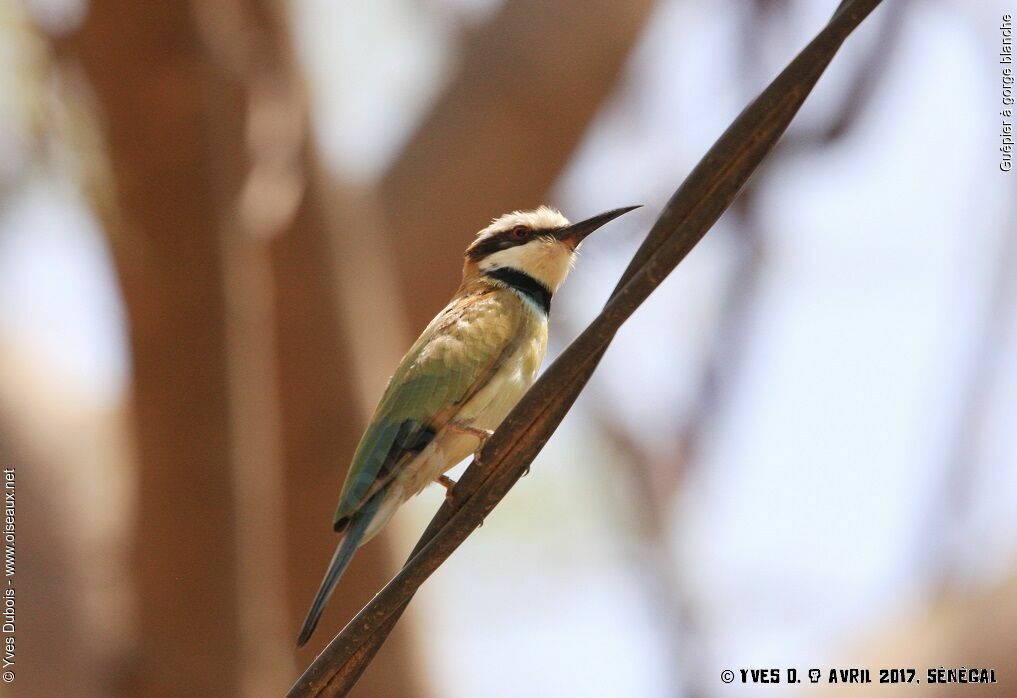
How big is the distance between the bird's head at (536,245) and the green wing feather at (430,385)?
0.42 metres

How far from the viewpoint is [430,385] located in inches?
119

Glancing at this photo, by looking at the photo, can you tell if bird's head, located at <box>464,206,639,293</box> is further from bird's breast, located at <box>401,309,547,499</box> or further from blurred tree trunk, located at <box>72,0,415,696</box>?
blurred tree trunk, located at <box>72,0,415,696</box>

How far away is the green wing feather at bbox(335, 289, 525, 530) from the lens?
2.85 m

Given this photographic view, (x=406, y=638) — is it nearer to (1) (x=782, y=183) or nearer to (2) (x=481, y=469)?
(1) (x=782, y=183)

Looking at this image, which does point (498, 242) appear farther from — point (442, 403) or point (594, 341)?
point (594, 341)

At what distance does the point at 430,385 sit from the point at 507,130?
3389 mm

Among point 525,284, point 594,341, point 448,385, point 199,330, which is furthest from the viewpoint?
point 199,330

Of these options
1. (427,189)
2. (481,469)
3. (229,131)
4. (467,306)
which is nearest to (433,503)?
(427,189)

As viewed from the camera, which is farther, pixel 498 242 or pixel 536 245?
pixel 498 242

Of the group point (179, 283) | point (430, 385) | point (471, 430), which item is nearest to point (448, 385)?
point (430, 385)

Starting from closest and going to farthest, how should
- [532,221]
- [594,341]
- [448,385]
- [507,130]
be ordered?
[594,341] < [448,385] < [532,221] < [507,130]

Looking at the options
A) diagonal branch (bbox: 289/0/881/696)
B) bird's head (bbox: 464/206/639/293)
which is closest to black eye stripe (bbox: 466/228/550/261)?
bird's head (bbox: 464/206/639/293)

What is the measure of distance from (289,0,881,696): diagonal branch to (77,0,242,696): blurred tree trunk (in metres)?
2.92

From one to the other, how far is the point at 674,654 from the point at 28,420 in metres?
4.45
